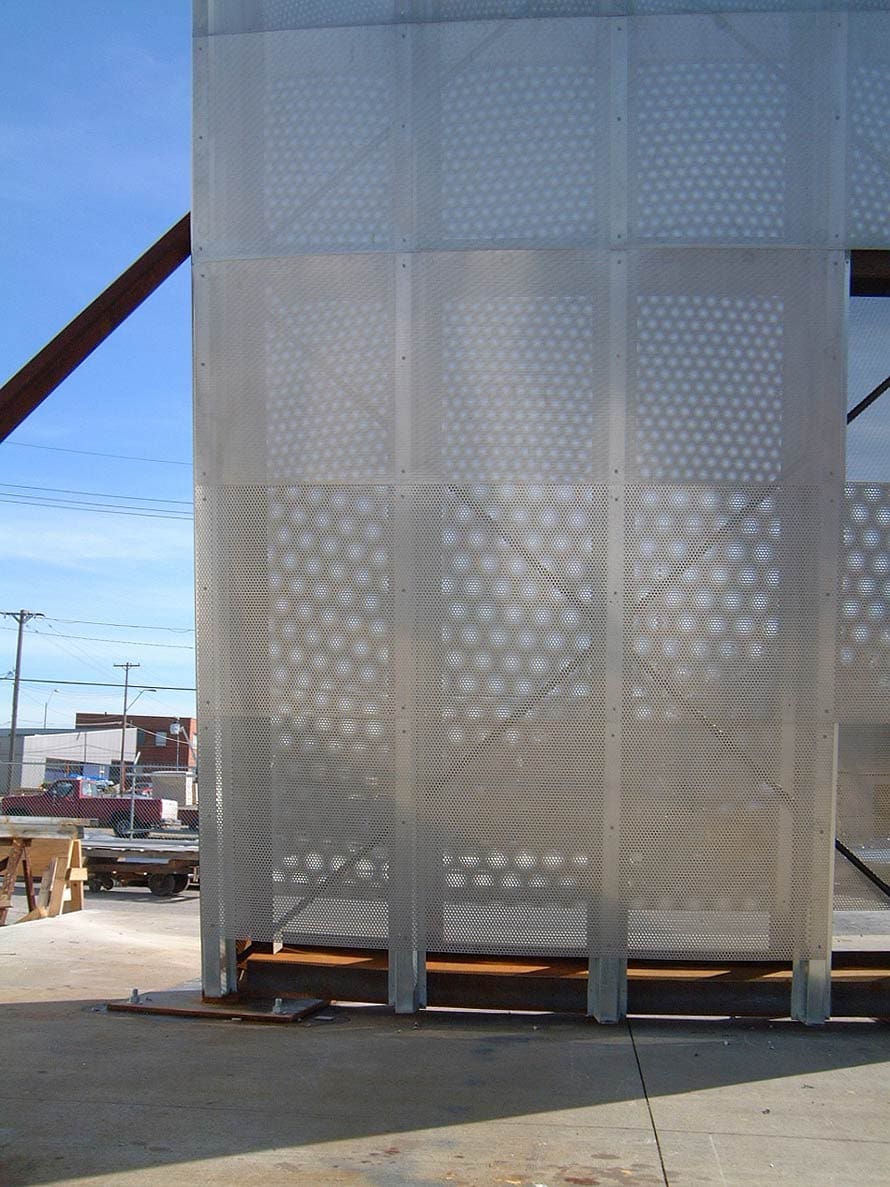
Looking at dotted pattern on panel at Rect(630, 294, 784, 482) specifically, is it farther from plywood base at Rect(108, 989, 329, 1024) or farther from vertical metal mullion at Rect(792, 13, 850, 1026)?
plywood base at Rect(108, 989, 329, 1024)

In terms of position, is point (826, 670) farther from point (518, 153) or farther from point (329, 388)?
point (518, 153)

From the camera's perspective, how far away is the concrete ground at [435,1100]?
Answer: 3869 millimetres

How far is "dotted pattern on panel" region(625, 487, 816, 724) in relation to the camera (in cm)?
595

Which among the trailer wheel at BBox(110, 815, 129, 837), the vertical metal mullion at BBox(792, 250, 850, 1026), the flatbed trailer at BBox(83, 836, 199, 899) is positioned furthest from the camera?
the trailer wheel at BBox(110, 815, 129, 837)

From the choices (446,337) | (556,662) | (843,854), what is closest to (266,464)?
(446,337)

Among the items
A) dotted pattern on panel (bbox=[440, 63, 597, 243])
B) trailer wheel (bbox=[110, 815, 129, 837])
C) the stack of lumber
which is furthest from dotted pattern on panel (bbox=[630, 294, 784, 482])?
trailer wheel (bbox=[110, 815, 129, 837])

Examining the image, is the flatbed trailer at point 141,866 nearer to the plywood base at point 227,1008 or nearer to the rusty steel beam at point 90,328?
the plywood base at point 227,1008

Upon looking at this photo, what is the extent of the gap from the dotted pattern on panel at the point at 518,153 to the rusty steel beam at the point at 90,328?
1.63 m

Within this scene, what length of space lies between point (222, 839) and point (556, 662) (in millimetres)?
2015

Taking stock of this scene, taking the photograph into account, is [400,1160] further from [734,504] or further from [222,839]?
[734,504]

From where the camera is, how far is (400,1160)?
394cm

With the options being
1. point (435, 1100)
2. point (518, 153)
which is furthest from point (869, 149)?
point (435, 1100)

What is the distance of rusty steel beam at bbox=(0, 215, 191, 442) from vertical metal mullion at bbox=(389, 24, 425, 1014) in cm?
137

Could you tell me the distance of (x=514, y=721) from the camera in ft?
19.7
